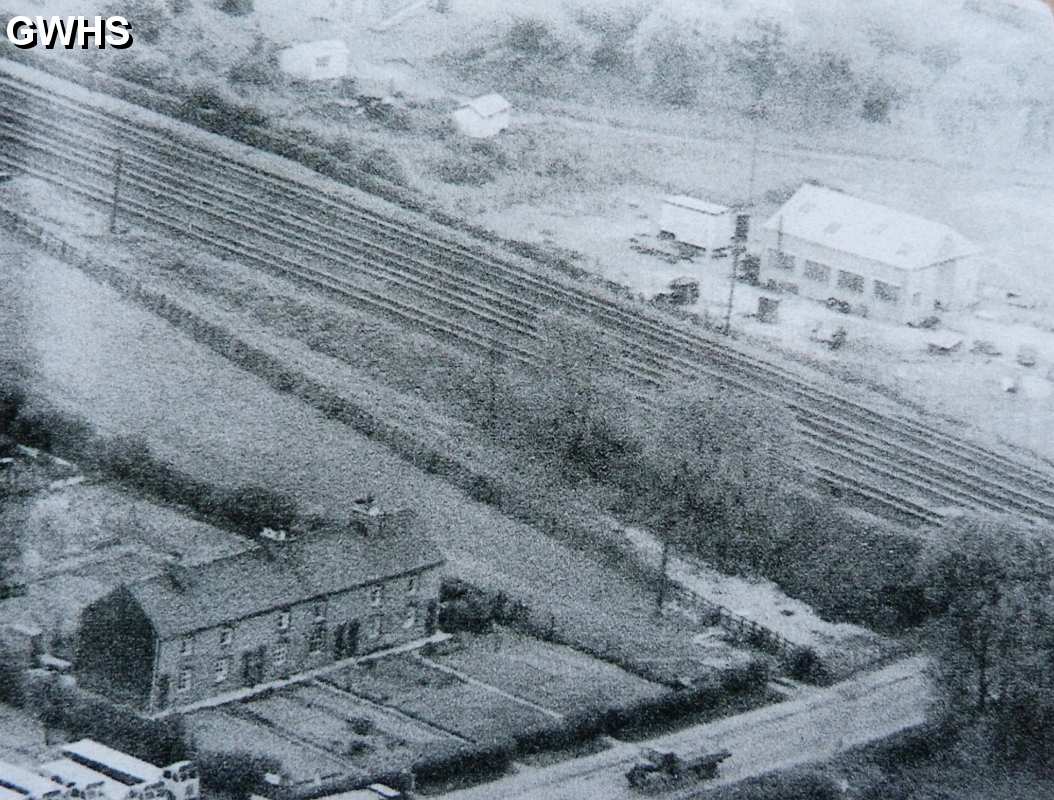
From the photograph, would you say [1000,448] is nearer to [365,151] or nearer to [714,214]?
[714,214]

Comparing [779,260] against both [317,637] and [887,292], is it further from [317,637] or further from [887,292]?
[317,637]

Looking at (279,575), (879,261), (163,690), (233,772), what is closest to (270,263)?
(279,575)

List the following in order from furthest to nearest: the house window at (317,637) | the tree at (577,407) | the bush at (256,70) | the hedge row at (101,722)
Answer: the bush at (256,70) < the tree at (577,407) < the house window at (317,637) < the hedge row at (101,722)

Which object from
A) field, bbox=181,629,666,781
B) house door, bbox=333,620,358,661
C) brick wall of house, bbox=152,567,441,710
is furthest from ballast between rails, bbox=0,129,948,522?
house door, bbox=333,620,358,661

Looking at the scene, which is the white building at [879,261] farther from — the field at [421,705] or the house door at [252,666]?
the house door at [252,666]

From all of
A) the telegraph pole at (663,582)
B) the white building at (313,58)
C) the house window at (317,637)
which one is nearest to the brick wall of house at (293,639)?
the house window at (317,637)

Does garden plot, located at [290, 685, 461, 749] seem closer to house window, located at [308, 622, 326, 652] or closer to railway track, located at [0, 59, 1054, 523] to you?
house window, located at [308, 622, 326, 652]

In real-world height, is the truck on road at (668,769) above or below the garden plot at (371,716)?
below
